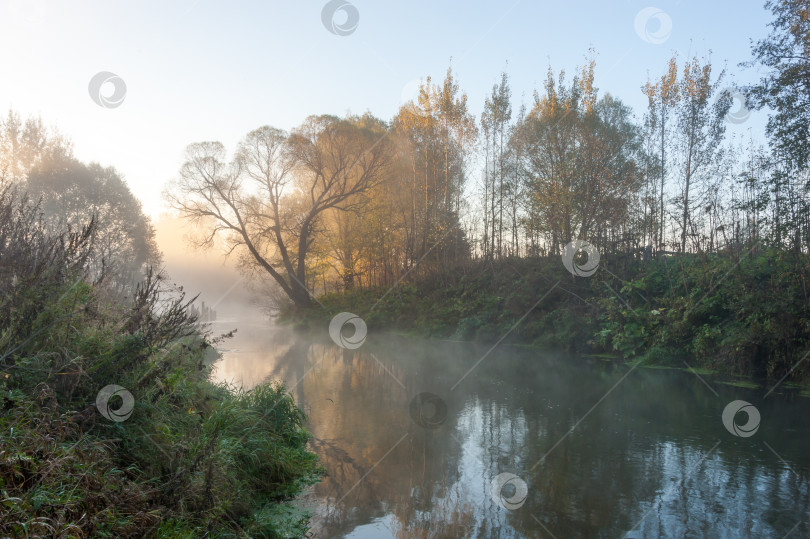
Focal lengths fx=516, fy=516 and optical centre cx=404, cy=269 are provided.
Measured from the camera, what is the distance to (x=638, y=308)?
15656 millimetres

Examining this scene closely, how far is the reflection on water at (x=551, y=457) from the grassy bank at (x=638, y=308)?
67.9 inches

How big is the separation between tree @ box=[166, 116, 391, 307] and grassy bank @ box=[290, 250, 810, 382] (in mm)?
5875

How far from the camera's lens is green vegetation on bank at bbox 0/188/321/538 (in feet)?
9.68

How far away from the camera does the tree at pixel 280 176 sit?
26203mm

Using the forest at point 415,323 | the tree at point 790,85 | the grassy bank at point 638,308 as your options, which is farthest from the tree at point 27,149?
the tree at point 790,85

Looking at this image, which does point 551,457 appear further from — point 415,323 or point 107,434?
point 415,323

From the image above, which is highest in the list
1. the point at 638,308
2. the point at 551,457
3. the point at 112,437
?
the point at 638,308

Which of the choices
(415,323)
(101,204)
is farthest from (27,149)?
(415,323)

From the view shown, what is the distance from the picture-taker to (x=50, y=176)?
84.4 ft

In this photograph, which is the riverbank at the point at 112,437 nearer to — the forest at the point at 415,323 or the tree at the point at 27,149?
the forest at the point at 415,323

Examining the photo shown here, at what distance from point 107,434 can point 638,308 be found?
15.0m

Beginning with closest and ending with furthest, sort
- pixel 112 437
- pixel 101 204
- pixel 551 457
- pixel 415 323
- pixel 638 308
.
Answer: pixel 112 437
pixel 551 457
pixel 638 308
pixel 415 323
pixel 101 204

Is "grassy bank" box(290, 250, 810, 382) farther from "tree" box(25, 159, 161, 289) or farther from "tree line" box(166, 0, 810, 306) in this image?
"tree" box(25, 159, 161, 289)

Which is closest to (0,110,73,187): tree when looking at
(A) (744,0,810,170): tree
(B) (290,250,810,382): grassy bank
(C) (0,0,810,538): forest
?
(C) (0,0,810,538): forest
